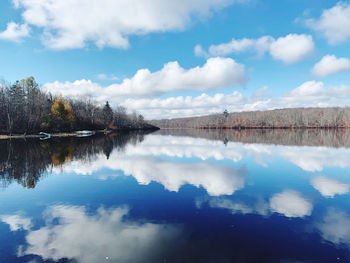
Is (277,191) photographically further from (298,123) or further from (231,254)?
(298,123)

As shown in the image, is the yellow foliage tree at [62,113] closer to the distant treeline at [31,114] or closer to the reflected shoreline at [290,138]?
the distant treeline at [31,114]

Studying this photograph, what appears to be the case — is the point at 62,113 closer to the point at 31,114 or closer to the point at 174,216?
the point at 31,114

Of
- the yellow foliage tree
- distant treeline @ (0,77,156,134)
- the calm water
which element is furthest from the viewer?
the yellow foliage tree

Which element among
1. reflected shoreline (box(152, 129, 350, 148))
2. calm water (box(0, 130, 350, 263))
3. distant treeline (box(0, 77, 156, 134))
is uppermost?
distant treeline (box(0, 77, 156, 134))

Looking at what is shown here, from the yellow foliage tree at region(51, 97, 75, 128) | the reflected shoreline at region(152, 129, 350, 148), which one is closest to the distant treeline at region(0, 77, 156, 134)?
the yellow foliage tree at region(51, 97, 75, 128)

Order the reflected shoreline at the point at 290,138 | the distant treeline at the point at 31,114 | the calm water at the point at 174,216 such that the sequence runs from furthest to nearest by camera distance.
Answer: the distant treeline at the point at 31,114
the reflected shoreline at the point at 290,138
the calm water at the point at 174,216

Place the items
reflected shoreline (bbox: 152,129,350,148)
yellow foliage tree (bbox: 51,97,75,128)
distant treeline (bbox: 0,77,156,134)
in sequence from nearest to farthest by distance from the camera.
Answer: reflected shoreline (bbox: 152,129,350,148) → distant treeline (bbox: 0,77,156,134) → yellow foliage tree (bbox: 51,97,75,128)

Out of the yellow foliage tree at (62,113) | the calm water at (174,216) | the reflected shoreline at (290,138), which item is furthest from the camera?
the yellow foliage tree at (62,113)

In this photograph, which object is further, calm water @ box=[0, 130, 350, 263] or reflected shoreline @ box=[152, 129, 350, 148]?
reflected shoreline @ box=[152, 129, 350, 148]

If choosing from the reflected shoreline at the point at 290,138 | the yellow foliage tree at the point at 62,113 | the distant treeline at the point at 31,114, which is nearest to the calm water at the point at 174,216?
the reflected shoreline at the point at 290,138

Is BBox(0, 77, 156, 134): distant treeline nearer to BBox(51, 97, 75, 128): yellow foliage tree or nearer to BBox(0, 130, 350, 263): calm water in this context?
BBox(51, 97, 75, 128): yellow foliage tree

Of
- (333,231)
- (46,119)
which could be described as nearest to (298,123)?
(46,119)

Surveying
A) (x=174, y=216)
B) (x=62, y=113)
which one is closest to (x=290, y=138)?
(x=174, y=216)

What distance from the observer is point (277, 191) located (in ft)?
40.9
